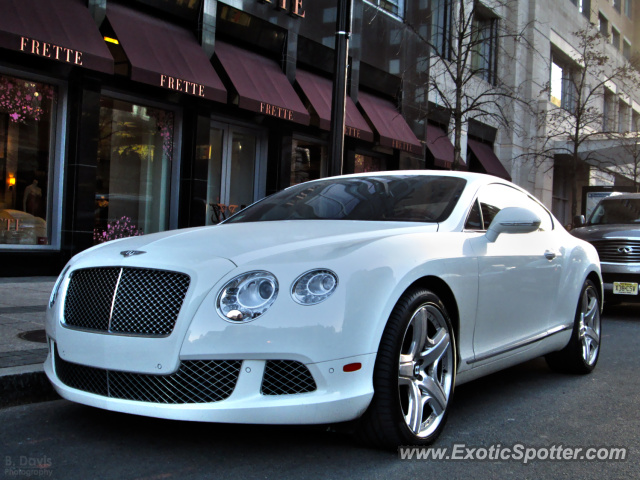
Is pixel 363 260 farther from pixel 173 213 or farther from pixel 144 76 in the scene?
pixel 173 213

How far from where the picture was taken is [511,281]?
4.26m

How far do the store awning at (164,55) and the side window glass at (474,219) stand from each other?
289 inches

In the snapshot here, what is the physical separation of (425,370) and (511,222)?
1274 mm

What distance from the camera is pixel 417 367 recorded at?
3.39m

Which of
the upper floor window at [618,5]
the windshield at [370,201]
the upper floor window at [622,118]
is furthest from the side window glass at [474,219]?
the upper floor window at [618,5]

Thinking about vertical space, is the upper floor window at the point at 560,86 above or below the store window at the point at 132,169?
above

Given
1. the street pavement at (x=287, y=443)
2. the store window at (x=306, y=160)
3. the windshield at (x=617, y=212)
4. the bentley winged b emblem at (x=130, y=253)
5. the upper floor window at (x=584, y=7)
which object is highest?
the upper floor window at (x=584, y=7)

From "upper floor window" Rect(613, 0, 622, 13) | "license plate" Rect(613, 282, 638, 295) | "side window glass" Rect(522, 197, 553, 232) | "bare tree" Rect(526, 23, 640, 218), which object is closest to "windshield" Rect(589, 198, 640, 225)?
"license plate" Rect(613, 282, 638, 295)

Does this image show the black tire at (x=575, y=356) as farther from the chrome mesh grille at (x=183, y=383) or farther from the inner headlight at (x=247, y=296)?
the chrome mesh grille at (x=183, y=383)

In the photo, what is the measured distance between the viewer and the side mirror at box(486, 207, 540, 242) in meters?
4.20

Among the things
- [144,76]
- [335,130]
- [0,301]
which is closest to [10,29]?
[144,76]

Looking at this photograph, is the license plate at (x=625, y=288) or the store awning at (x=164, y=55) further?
the store awning at (x=164, y=55)

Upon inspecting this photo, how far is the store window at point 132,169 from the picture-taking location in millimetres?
11742

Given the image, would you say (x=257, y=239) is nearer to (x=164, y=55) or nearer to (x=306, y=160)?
(x=164, y=55)
